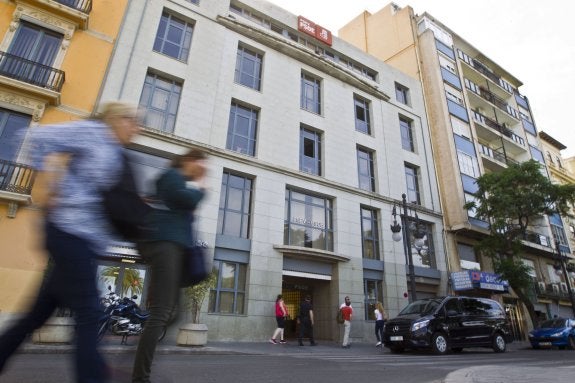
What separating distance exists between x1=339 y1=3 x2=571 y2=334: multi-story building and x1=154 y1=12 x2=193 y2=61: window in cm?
1615

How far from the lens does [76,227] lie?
1.96 meters

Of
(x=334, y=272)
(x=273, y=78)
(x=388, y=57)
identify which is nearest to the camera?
(x=334, y=272)

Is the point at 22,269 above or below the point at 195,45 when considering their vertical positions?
below

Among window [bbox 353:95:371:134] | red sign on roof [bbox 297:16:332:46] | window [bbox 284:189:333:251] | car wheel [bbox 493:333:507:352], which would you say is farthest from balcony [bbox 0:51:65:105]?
car wheel [bbox 493:333:507:352]

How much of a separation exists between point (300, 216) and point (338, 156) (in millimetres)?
4625

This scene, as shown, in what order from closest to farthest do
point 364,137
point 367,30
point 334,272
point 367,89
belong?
1. point 334,272
2. point 364,137
3. point 367,89
4. point 367,30

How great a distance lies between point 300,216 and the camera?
17062mm

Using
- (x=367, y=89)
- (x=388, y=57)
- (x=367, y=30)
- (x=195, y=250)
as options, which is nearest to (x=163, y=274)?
(x=195, y=250)

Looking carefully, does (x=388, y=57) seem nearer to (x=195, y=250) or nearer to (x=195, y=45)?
(x=195, y=45)

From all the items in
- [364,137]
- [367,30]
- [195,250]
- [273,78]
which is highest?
[367,30]

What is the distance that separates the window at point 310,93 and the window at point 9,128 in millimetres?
12843

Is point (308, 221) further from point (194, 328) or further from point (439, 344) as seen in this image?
point (194, 328)

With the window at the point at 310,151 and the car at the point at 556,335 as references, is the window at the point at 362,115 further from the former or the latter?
the car at the point at 556,335

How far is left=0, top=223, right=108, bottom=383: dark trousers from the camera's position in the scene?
1.79 metres
